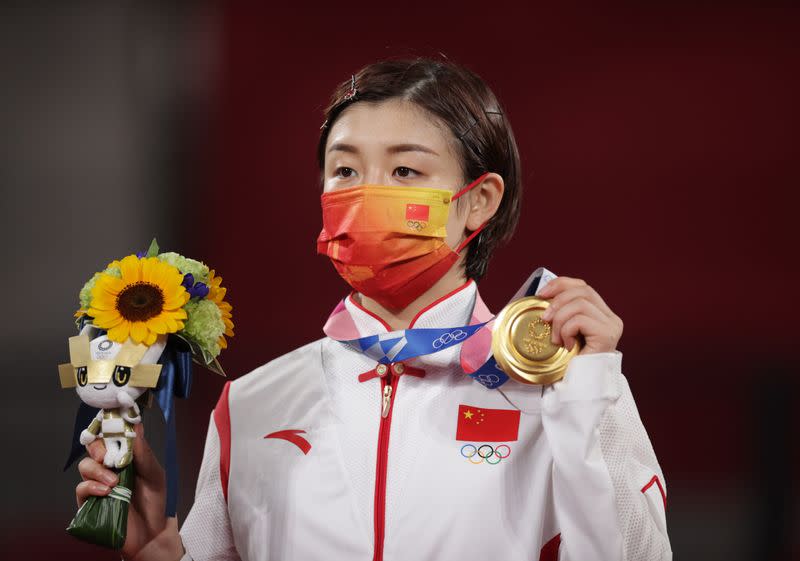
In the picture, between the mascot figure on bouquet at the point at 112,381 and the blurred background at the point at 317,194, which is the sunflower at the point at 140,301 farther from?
the blurred background at the point at 317,194

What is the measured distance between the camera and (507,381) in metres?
1.83

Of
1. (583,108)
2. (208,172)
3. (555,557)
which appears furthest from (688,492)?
(208,172)

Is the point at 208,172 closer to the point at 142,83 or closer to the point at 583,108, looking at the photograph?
the point at 142,83

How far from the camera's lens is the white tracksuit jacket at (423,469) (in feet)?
5.19

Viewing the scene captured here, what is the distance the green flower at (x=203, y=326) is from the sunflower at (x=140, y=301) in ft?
0.10

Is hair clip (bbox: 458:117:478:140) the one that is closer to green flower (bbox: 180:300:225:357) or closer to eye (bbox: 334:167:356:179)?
eye (bbox: 334:167:356:179)

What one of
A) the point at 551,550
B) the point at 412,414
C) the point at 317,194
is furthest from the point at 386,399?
the point at 317,194

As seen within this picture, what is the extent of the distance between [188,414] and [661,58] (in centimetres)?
208

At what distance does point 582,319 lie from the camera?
1.57 metres

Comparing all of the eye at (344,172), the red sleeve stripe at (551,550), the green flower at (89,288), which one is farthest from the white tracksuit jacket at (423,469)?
the green flower at (89,288)

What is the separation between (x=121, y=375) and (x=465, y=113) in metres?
0.86

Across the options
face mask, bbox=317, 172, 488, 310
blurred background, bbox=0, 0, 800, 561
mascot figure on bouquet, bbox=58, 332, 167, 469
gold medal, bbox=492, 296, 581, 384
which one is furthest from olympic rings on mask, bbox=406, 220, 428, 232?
blurred background, bbox=0, 0, 800, 561

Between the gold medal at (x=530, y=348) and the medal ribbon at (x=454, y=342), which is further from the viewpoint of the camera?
the medal ribbon at (x=454, y=342)

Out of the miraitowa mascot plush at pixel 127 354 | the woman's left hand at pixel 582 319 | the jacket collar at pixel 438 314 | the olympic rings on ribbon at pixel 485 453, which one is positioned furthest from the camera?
the jacket collar at pixel 438 314
